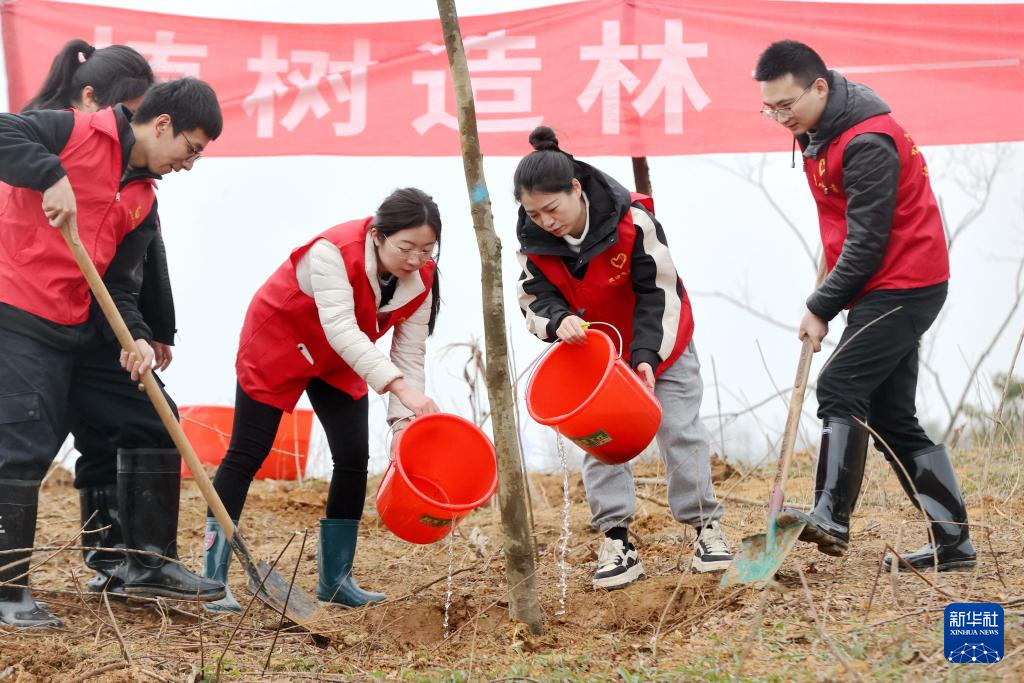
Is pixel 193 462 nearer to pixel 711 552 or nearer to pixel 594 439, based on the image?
pixel 594 439

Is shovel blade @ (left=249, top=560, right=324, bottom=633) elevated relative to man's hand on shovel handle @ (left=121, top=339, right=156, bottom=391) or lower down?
lower down

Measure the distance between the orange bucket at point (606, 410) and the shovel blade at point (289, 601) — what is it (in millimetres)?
829

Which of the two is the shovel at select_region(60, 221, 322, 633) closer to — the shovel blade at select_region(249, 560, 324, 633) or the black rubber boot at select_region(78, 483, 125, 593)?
the shovel blade at select_region(249, 560, 324, 633)

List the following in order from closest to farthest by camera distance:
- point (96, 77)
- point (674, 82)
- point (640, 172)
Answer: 1. point (96, 77)
2. point (674, 82)
3. point (640, 172)

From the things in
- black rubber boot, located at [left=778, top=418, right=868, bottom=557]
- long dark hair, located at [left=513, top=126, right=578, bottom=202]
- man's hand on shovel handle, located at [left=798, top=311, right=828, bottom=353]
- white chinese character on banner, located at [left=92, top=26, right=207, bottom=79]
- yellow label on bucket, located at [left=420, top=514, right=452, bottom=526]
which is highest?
white chinese character on banner, located at [left=92, top=26, right=207, bottom=79]

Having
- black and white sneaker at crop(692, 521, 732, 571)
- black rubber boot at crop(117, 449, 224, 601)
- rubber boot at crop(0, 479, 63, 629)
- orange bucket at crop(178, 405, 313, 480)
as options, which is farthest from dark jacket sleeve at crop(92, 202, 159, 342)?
orange bucket at crop(178, 405, 313, 480)

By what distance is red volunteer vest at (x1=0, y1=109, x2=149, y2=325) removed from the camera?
2.77m

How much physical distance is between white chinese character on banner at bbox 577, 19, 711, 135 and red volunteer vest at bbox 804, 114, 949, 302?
174 centimetres

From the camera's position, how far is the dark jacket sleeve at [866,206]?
2.82 metres

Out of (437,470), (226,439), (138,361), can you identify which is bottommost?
(226,439)

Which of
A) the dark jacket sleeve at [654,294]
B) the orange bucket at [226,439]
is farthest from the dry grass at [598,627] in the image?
the orange bucket at [226,439]

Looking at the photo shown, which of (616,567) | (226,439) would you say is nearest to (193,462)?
(616,567)

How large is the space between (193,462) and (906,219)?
206 centimetres

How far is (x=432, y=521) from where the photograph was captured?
278 cm
